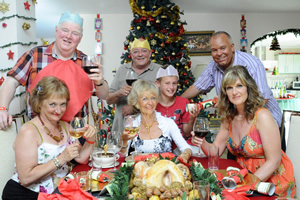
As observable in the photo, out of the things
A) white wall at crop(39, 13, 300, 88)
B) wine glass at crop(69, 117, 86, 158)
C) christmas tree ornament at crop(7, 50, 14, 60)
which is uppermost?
white wall at crop(39, 13, 300, 88)

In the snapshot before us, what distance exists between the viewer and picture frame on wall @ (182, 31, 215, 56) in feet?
21.7

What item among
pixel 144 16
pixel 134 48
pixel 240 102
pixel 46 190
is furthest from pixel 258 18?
pixel 46 190

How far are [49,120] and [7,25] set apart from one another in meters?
2.00

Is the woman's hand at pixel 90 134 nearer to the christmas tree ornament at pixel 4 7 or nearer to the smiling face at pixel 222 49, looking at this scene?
the smiling face at pixel 222 49

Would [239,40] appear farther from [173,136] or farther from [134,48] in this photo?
[173,136]

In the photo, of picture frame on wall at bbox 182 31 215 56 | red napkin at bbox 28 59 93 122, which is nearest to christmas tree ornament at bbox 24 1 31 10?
red napkin at bbox 28 59 93 122

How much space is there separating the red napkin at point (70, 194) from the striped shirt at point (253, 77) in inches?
70.0

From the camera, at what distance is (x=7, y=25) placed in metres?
3.27

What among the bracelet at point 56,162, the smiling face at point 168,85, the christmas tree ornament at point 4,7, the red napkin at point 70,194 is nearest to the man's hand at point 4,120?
the bracelet at point 56,162

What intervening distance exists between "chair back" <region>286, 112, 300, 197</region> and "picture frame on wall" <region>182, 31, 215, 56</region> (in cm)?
475

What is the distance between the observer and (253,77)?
2.46 m

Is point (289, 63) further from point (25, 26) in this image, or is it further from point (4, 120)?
point (4, 120)

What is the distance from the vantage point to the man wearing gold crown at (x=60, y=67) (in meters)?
2.05

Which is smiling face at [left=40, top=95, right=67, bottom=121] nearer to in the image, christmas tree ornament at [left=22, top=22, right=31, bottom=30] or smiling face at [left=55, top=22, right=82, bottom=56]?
smiling face at [left=55, top=22, right=82, bottom=56]
